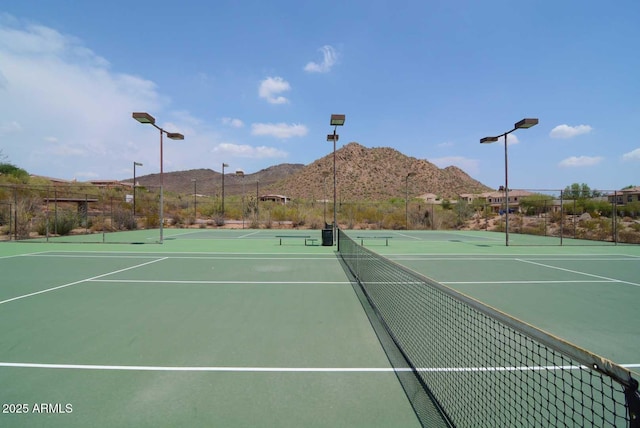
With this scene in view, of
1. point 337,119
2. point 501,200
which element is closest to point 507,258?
point 337,119

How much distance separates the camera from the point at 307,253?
1460cm

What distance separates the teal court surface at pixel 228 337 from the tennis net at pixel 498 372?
0.29m

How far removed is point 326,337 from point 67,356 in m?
3.46

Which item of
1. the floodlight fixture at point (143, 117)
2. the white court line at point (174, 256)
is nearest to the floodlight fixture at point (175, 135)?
the floodlight fixture at point (143, 117)

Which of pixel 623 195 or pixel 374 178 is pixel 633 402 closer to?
pixel 623 195

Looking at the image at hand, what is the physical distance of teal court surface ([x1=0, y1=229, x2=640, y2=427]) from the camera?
3307mm

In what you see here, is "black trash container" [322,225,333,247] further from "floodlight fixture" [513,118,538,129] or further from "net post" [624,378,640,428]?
"net post" [624,378,640,428]

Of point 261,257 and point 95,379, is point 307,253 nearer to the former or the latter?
point 261,257

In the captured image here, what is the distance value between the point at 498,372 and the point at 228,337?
3.65 m

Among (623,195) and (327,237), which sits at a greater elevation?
(623,195)

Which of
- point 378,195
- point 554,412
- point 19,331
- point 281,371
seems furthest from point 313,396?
point 378,195

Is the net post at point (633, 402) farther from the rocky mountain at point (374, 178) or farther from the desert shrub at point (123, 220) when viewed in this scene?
the rocky mountain at point (374, 178)

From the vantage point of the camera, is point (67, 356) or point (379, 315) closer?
point (67, 356)

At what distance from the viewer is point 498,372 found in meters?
4.09
